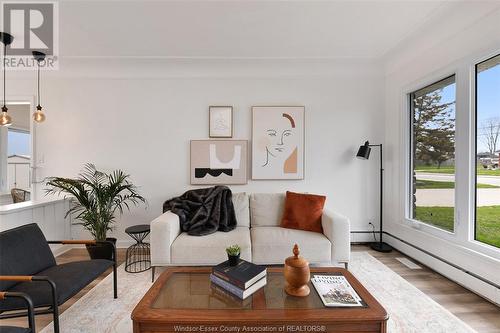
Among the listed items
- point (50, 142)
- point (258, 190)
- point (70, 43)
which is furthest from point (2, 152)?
point (258, 190)

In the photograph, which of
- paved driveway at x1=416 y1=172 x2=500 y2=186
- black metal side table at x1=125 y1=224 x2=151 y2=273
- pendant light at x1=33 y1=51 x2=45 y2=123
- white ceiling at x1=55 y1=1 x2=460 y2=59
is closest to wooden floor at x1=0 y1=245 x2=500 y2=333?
black metal side table at x1=125 y1=224 x2=151 y2=273

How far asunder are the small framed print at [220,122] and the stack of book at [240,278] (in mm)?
2149

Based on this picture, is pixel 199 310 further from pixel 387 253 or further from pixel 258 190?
pixel 387 253

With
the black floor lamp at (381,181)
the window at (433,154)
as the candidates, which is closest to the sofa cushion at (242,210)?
the black floor lamp at (381,181)

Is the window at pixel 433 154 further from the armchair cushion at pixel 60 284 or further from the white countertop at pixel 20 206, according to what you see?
the white countertop at pixel 20 206

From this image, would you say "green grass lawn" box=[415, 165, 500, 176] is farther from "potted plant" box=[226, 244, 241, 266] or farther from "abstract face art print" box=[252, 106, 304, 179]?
"potted plant" box=[226, 244, 241, 266]

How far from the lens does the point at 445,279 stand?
2.43 meters

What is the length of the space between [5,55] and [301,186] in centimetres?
432

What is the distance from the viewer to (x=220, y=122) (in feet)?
11.2

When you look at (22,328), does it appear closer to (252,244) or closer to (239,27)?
(252,244)

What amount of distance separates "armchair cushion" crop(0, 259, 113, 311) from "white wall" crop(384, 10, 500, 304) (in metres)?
3.27

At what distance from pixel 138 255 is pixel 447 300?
3425 mm

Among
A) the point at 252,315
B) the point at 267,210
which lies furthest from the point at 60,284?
the point at 267,210

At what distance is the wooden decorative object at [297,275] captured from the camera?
1.42m
